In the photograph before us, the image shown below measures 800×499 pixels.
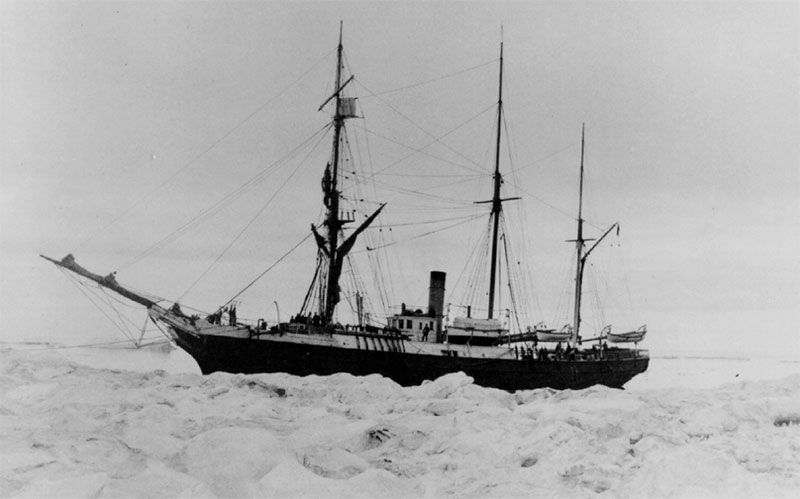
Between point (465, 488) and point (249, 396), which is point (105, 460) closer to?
point (465, 488)

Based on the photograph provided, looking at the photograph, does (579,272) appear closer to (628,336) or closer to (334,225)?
(628,336)

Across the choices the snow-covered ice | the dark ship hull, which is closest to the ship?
the dark ship hull

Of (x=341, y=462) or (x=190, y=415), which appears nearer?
(x=341, y=462)

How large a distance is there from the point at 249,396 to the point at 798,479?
567 inches

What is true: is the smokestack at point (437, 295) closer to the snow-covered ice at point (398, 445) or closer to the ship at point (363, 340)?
the ship at point (363, 340)

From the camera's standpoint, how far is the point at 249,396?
60.7 feet

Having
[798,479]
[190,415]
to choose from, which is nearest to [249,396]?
[190,415]

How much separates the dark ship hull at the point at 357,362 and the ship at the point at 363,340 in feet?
0.15

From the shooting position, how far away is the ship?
28266mm

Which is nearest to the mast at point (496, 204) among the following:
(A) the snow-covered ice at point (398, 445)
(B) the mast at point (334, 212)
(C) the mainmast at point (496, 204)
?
(C) the mainmast at point (496, 204)

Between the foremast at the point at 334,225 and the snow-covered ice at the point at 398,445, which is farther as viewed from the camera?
the foremast at the point at 334,225

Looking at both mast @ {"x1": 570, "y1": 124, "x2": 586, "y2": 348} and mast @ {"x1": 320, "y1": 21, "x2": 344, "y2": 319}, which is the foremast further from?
mast @ {"x1": 570, "y1": 124, "x2": 586, "y2": 348}

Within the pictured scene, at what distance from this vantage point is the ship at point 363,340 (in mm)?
28266

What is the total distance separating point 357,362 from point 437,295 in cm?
694
